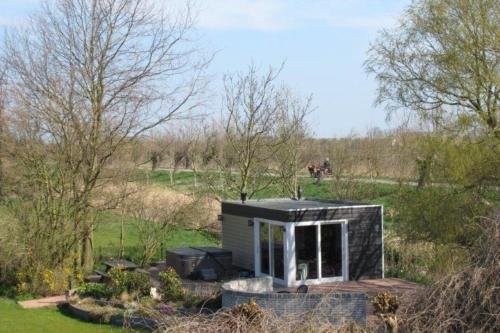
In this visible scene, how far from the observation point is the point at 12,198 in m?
19.9

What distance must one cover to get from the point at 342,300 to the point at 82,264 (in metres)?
10.8

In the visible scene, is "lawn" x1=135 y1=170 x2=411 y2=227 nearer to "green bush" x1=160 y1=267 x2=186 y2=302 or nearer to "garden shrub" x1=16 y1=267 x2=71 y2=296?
"garden shrub" x1=16 y1=267 x2=71 y2=296

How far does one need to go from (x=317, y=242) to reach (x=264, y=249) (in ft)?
5.76

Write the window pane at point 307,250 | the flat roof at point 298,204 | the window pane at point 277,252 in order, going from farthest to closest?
the flat roof at point 298,204 → the window pane at point 277,252 → the window pane at point 307,250

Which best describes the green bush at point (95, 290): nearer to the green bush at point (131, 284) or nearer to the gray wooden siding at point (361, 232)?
the green bush at point (131, 284)

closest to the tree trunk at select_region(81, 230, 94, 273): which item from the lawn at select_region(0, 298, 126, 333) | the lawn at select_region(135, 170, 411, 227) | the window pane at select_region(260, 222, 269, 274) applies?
the lawn at select_region(135, 170, 411, 227)

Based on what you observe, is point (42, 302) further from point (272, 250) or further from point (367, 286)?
point (367, 286)

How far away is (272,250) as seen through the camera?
19.9m

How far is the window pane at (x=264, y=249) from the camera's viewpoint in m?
20.3

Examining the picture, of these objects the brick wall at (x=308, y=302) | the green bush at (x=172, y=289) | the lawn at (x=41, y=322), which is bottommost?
the lawn at (x=41, y=322)

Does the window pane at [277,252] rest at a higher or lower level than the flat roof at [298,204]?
lower

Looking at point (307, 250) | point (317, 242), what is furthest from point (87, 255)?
point (317, 242)

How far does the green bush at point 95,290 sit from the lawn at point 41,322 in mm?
1003

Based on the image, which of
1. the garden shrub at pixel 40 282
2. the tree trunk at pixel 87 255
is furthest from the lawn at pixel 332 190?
the garden shrub at pixel 40 282
